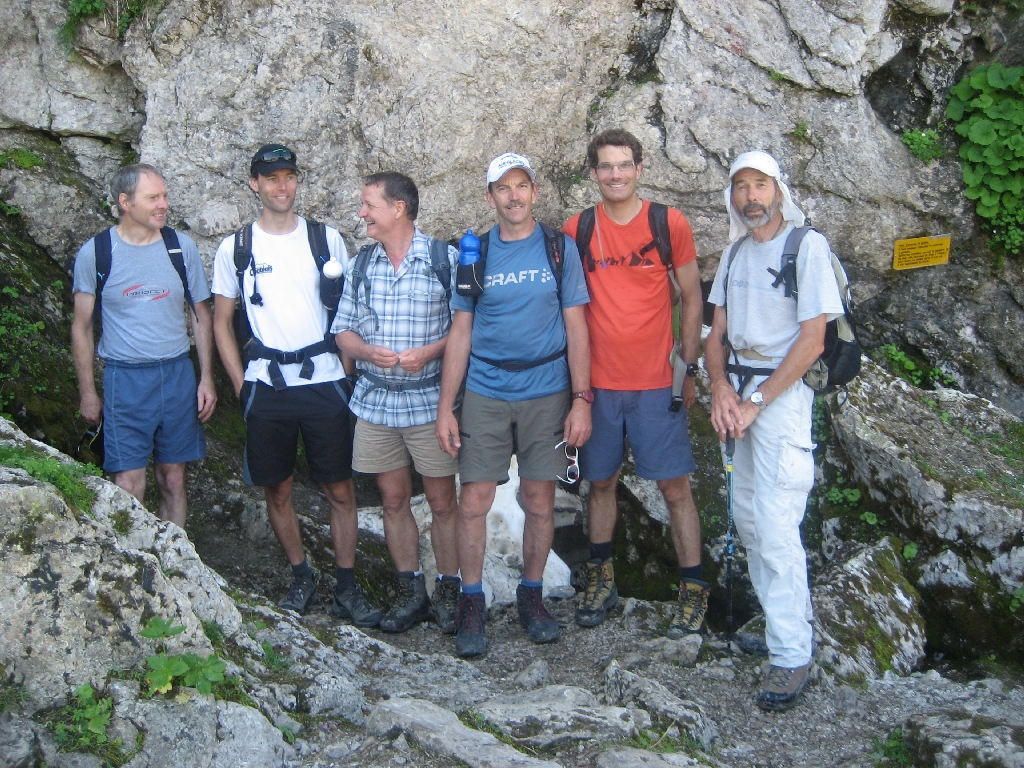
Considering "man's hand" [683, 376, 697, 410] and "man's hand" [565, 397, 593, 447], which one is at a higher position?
"man's hand" [683, 376, 697, 410]

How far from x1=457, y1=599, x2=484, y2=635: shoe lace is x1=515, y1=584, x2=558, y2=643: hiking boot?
0.37 m

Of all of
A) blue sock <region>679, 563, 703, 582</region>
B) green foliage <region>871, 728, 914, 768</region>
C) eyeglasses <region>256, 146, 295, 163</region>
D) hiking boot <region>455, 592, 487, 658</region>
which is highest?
eyeglasses <region>256, 146, 295, 163</region>

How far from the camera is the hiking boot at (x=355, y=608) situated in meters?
5.75

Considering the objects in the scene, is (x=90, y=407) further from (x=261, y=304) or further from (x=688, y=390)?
(x=688, y=390)

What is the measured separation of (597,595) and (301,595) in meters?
2.07

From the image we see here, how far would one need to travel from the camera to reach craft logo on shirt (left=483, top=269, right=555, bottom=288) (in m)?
5.18

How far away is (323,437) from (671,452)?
91.2 inches

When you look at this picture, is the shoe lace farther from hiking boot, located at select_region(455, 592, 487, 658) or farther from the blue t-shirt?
the blue t-shirt

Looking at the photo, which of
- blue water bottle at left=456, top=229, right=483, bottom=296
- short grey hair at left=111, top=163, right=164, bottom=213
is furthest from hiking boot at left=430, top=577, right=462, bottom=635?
short grey hair at left=111, top=163, right=164, bottom=213

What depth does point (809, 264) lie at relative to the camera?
455cm

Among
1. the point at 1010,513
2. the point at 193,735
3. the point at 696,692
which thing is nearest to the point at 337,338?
the point at 193,735

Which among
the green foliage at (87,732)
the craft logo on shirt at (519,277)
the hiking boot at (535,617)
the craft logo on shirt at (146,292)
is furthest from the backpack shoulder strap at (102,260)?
the hiking boot at (535,617)

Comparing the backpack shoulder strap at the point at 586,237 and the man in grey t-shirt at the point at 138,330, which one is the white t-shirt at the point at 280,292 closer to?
the man in grey t-shirt at the point at 138,330

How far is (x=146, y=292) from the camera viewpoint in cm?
549
